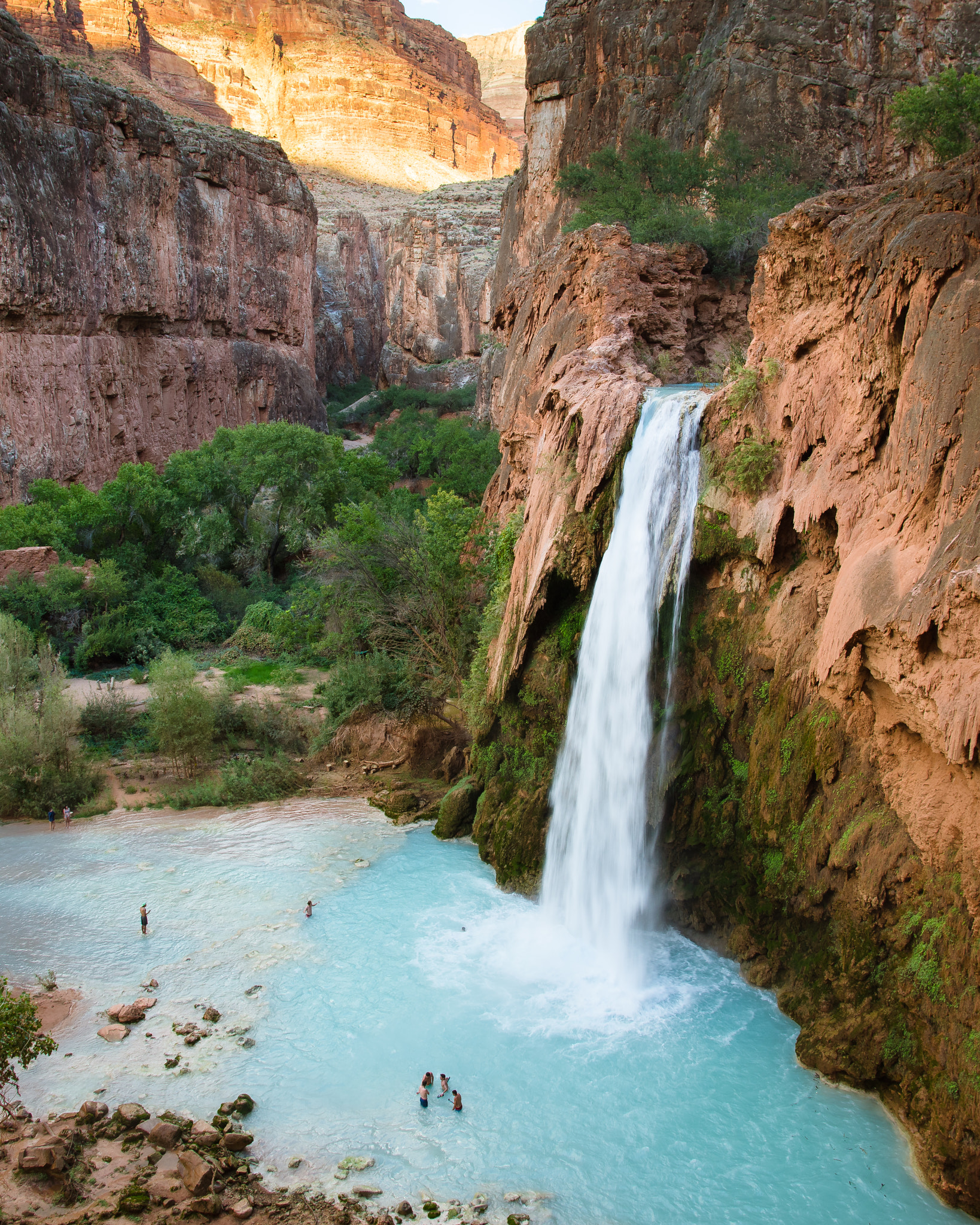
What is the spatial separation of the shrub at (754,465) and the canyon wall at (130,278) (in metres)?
32.3

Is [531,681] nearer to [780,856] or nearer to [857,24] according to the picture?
[780,856]

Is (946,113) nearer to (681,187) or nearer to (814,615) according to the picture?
(681,187)

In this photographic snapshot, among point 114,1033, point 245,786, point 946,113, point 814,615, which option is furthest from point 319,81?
point 114,1033

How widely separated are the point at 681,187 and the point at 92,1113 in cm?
3071

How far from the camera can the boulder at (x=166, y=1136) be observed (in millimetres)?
9633

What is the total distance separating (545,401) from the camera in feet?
59.2

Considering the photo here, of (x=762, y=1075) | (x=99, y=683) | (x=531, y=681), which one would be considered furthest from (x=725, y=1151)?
(x=99, y=683)

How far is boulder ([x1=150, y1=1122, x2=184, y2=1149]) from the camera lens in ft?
31.6

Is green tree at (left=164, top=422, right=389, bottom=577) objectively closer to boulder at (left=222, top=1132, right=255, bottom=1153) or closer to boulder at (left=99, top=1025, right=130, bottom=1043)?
boulder at (left=99, top=1025, right=130, bottom=1043)

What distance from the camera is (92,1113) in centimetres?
1002

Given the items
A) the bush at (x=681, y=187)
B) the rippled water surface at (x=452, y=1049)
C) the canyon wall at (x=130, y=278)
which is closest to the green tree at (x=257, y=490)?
the canyon wall at (x=130, y=278)

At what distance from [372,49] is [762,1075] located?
11048 cm

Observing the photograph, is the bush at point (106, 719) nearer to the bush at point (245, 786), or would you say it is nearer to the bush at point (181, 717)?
the bush at point (181, 717)

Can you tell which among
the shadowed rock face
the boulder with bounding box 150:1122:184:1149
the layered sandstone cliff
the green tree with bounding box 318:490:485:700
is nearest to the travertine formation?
the layered sandstone cliff
